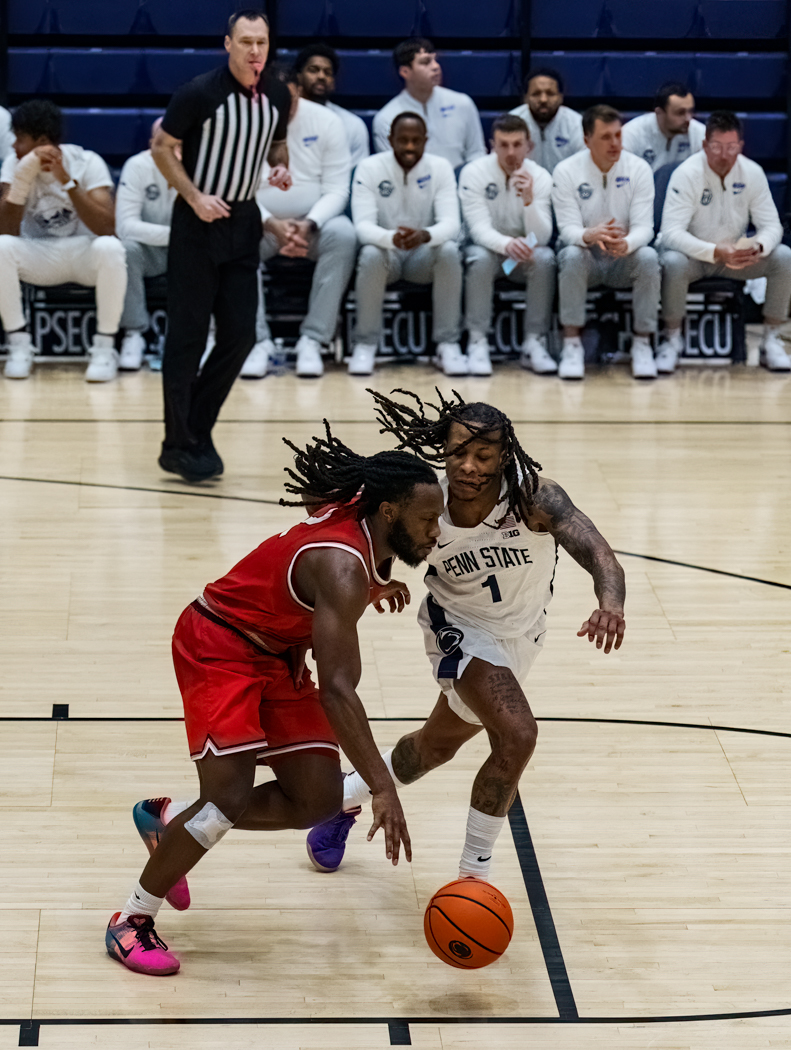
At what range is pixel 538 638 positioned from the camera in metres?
3.62

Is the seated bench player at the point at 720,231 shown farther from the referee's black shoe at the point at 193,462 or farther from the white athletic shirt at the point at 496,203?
the referee's black shoe at the point at 193,462

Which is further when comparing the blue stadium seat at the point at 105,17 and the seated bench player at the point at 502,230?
the blue stadium seat at the point at 105,17

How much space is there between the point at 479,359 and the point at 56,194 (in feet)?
8.88

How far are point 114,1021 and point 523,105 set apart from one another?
795 cm

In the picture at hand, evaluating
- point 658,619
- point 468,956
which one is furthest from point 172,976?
point 658,619

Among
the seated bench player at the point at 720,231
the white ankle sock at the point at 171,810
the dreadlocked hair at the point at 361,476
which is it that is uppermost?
the seated bench player at the point at 720,231

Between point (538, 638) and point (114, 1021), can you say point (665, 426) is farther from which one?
point (114, 1021)

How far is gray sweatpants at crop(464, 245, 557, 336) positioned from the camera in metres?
8.98

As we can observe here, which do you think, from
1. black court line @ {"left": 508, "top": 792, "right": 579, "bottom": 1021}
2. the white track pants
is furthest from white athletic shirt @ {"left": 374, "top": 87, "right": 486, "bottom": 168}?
black court line @ {"left": 508, "top": 792, "right": 579, "bottom": 1021}

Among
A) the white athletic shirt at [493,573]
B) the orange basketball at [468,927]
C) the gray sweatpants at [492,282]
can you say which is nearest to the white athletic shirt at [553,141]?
the gray sweatpants at [492,282]

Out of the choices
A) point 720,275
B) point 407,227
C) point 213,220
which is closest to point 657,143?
point 720,275

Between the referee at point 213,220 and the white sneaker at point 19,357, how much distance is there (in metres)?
2.22

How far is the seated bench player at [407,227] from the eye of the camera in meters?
8.85

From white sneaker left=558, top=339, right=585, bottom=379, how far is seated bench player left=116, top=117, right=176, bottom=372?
2.52m
